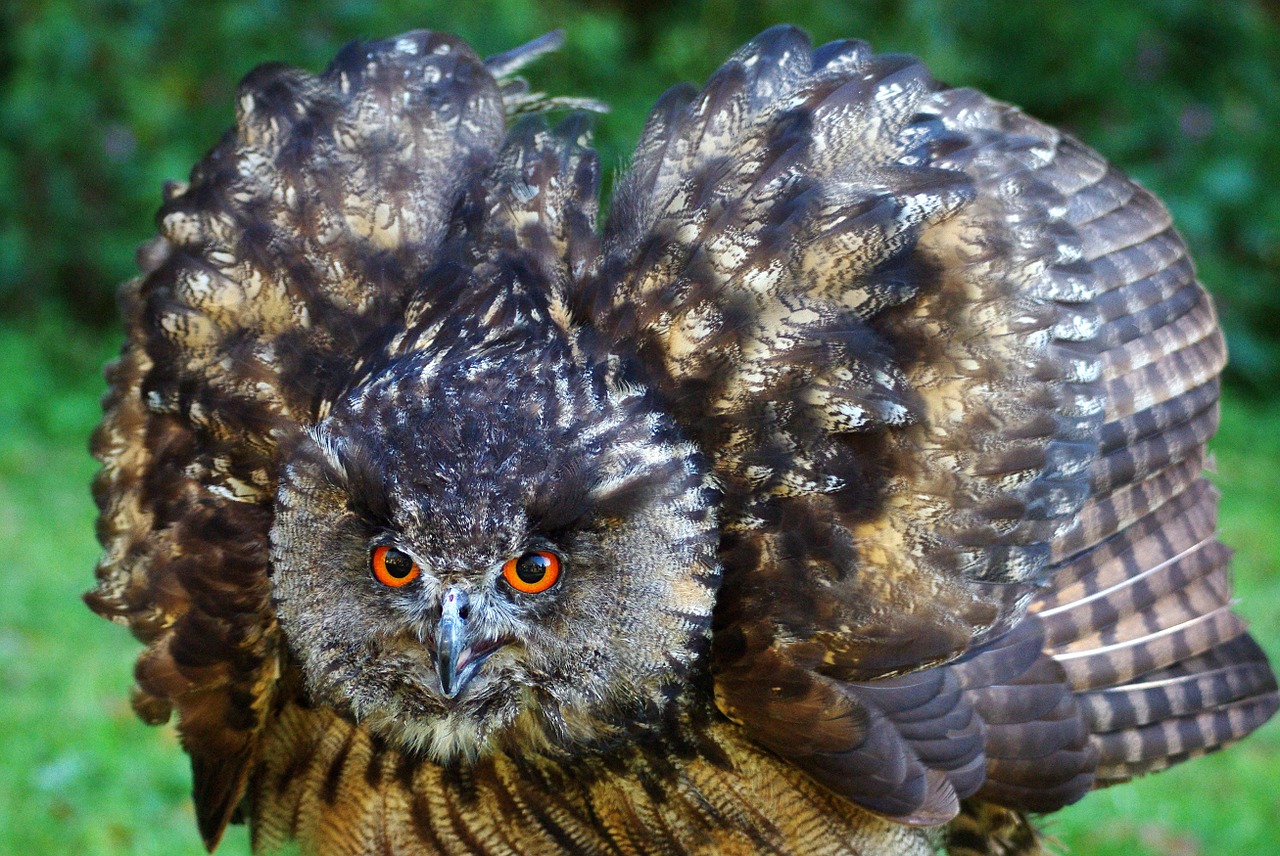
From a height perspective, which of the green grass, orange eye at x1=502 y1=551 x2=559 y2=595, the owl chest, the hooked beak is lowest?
the green grass

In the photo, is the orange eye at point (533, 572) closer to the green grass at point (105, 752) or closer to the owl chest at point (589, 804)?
the owl chest at point (589, 804)

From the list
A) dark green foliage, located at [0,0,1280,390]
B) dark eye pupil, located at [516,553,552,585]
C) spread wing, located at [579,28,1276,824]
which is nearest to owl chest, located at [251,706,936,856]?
spread wing, located at [579,28,1276,824]

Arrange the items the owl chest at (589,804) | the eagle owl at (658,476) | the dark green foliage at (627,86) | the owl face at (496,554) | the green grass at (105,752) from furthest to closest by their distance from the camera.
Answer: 1. the dark green foliage at (627,86)
2. the green grass at (105,752)
3. the owl chest at (589,804)
4. the eagle owl at (658,476)
5. the owl face at (496,554)

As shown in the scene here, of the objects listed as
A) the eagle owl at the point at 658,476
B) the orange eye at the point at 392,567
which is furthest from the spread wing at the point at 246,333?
the orange eye at the point at 392,567

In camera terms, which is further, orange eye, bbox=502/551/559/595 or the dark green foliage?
the dark green foliage

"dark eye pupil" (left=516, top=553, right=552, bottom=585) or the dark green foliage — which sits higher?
"dark eye pupil" (left=516, top=553, right=552, bottom=585)

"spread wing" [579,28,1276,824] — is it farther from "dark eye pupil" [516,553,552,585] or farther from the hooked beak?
the hooked beak

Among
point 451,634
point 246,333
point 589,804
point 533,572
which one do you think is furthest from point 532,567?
point 246,333

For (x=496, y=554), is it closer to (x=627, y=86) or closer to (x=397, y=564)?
(x=397, y=564)
